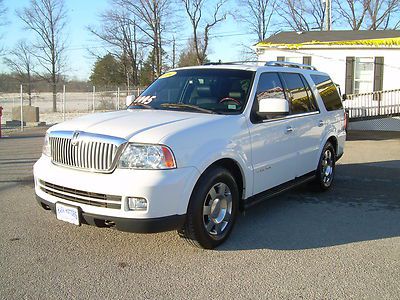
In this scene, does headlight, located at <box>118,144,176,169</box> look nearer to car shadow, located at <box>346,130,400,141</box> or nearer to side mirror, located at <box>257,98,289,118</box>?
side mirror, located at <box>257,98,289,118</box>

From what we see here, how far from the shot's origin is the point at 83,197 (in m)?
3.91

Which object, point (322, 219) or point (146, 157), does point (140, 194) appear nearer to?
point (146, 157)

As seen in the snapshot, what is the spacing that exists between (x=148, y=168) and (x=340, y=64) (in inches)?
588

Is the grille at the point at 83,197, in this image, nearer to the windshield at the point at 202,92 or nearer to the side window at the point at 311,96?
the windshield at the point at 202,92

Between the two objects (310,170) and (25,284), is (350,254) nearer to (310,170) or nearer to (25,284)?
(310,170)

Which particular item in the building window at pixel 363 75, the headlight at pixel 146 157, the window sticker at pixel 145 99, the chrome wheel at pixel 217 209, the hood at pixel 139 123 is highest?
the building window at pixel 363 75

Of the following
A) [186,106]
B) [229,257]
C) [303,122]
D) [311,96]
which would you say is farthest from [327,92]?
[229,257]

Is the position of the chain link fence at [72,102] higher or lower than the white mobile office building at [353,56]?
lower

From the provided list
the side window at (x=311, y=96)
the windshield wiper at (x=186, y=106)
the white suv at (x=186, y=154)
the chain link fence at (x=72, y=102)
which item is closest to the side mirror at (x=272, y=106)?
the white suv at (x=186, y=154)

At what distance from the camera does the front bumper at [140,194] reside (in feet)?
12.1

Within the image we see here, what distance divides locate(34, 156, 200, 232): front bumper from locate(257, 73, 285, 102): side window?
5.41 ft

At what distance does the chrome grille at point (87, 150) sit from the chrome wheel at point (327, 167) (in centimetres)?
381

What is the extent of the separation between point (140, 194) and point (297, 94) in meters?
3.09

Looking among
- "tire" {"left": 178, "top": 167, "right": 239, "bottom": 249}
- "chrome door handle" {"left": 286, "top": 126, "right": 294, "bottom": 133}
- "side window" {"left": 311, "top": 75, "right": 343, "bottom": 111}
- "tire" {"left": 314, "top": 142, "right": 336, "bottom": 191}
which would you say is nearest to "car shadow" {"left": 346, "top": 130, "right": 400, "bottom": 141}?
"side window" {"left": 311, "top": 75, "right": 343, "bottom": 111}
